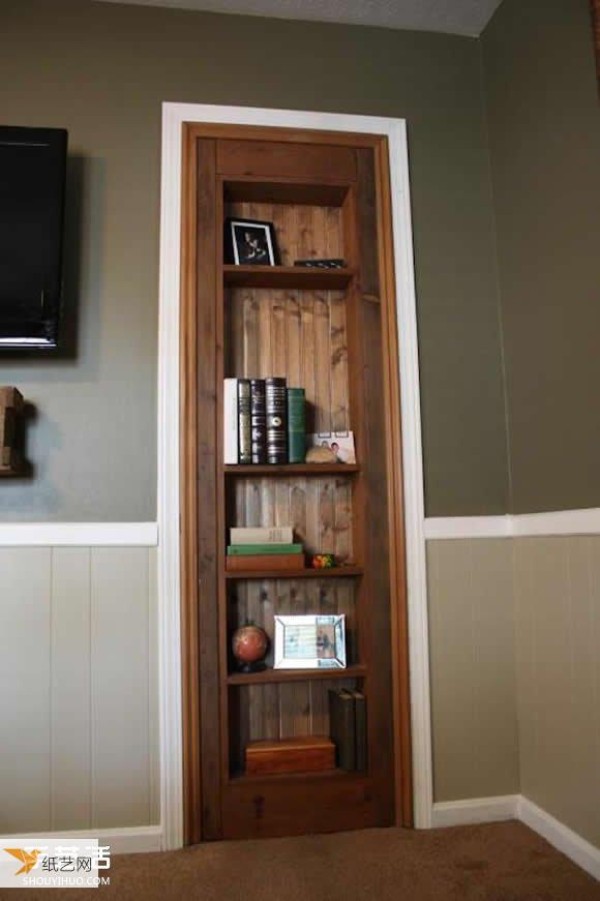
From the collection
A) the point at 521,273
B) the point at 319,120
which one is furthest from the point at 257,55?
the point at 521,273

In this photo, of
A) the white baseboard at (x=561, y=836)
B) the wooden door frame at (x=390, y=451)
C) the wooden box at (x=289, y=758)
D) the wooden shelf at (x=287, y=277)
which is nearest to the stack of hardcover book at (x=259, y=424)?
the wooden door frame at (x=390, y=451)

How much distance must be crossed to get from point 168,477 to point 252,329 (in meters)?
0.62

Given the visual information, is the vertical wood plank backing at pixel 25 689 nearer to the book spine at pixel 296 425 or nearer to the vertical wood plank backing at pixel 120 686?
the vertical wood plank backing at pixel 120 686

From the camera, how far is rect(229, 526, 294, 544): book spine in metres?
2.21

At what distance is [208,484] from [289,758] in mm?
873

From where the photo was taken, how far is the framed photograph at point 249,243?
2361 millimetres

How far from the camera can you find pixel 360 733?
7.04ft

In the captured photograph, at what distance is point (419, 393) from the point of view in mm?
2291

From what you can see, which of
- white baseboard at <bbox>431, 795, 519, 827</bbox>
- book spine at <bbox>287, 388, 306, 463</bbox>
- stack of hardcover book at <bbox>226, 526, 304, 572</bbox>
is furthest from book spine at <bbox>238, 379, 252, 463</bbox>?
white baseboard at <bbox>431, 795, 519, 827</bbox>

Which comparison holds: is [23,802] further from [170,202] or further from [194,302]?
[170,202]

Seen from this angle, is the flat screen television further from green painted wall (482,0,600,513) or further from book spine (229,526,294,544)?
green painted wall (482,0,600,513)

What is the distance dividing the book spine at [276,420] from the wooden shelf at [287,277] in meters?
0.36

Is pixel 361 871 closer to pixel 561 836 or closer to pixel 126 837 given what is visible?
pixel 561 836

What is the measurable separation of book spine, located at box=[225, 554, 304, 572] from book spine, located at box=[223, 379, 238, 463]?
31 cm
